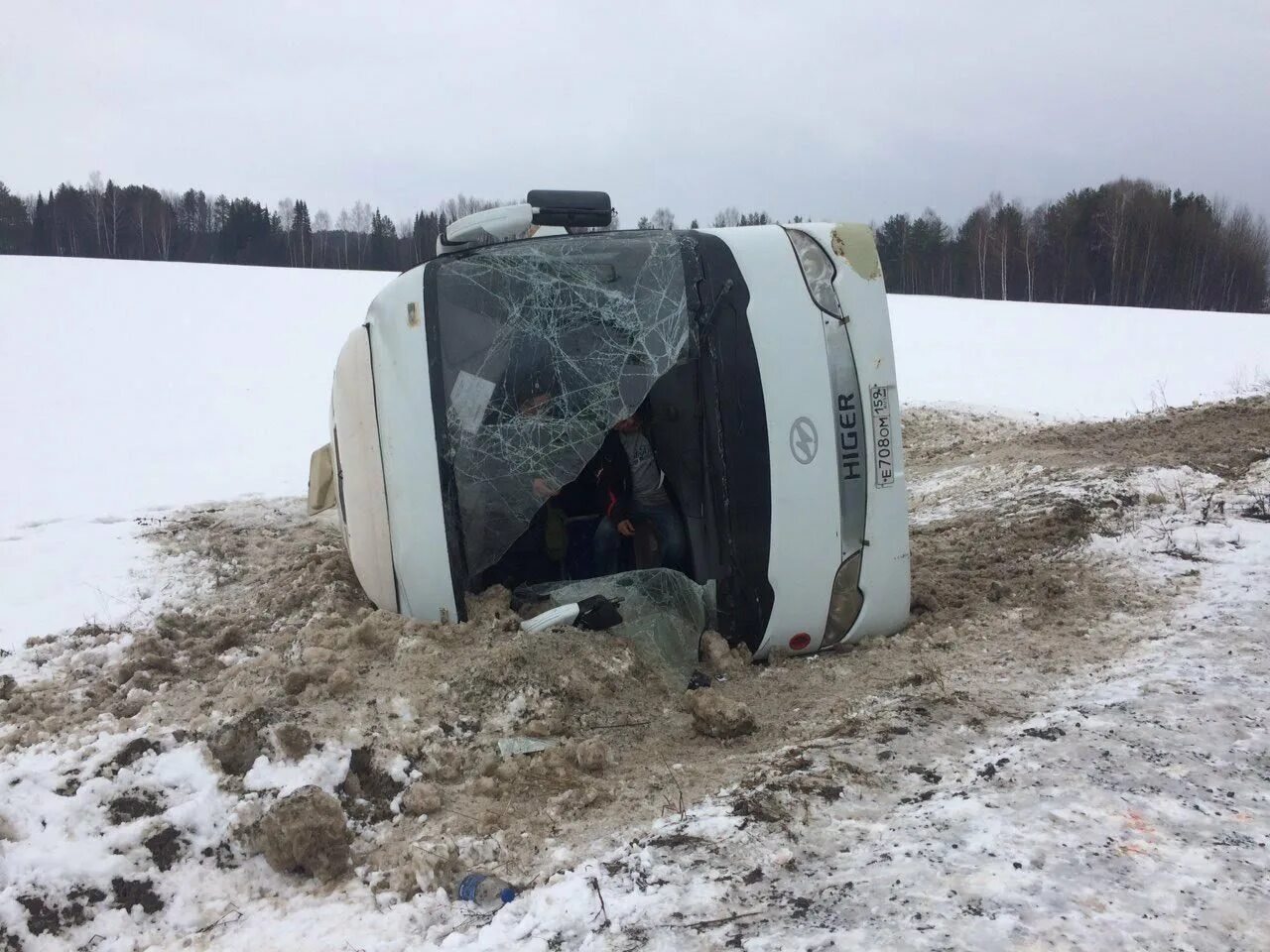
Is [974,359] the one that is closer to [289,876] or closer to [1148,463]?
[1148,463]

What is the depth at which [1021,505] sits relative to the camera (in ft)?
18.4

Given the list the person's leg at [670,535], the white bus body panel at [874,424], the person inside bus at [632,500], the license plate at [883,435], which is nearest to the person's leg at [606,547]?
the person inside bus at [632,500]

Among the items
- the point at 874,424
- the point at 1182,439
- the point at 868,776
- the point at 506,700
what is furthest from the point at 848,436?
the point at 1182,439

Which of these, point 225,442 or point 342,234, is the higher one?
point 342,234

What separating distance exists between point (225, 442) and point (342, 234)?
49204mm

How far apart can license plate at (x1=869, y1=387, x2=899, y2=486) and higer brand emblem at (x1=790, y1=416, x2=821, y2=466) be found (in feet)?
0.99

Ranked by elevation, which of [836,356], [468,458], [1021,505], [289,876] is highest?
[836,356]

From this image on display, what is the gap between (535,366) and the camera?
3709 millimetres

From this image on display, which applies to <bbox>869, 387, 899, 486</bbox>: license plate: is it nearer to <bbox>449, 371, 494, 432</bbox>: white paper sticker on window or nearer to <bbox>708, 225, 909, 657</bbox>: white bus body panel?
<bbox>708, 225, 909, 657</bbox>: white bus body panel

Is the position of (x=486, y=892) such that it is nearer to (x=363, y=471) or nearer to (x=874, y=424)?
(x=363, y=471)

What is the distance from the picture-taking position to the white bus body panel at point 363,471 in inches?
149

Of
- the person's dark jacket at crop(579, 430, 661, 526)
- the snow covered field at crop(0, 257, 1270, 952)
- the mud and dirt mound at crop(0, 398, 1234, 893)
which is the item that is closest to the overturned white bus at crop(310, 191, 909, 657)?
the mud and dirt mound at crop(0, 398, 1234, 893)

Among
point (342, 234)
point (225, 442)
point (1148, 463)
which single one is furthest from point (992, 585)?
point (342, 234)

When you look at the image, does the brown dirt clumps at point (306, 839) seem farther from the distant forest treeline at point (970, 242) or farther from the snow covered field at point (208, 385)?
the distant forest treeline at point (970, 242)
